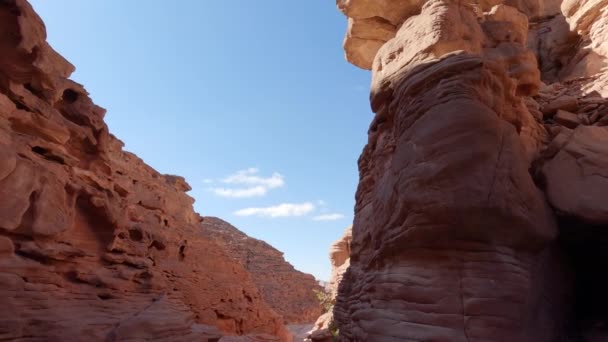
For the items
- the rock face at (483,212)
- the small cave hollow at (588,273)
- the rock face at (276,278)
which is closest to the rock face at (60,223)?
the rock face at (483,212)

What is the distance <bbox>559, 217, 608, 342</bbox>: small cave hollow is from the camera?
5070 millimetres

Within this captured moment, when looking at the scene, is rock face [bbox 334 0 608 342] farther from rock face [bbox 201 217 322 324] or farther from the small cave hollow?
rock face [bbox 201 217 322 324]

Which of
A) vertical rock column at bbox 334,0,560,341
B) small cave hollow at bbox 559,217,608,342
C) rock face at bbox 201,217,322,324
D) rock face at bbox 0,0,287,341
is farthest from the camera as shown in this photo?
rock face at bbox 201,217,322,324

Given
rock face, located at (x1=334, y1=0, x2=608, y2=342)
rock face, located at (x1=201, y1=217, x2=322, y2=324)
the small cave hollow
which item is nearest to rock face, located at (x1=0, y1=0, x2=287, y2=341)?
rock face, located at (x1=334, y1=0, x2=608, y2=342)

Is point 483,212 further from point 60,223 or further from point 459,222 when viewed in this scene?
point 60,223

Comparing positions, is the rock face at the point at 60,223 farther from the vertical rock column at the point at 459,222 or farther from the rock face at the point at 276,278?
the rock face at the point at 276,278

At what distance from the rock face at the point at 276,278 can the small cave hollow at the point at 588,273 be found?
25.2m

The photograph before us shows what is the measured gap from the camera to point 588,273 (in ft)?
19.4

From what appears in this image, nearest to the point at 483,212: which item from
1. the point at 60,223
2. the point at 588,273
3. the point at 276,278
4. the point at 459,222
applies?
the point at 459,222

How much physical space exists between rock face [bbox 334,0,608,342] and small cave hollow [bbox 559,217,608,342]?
0.02 metres

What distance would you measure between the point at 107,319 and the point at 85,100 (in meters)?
5.14

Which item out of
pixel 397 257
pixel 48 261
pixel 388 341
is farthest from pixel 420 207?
pixel 48 261

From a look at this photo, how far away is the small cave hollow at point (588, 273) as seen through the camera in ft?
16.6

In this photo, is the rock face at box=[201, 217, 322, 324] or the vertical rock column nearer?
the vertical rock column
